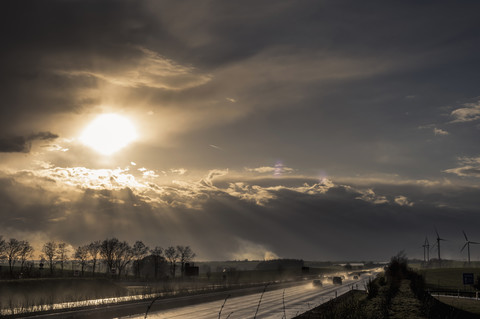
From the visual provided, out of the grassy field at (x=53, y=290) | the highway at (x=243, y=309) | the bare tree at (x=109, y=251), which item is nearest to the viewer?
the highway at (x=243, y=309)

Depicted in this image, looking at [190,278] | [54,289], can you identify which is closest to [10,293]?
[54,289]

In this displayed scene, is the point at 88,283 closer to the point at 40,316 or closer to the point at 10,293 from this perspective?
the point at 10,293

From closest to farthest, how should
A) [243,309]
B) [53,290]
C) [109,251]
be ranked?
[243,309], [53,290], [109,251]

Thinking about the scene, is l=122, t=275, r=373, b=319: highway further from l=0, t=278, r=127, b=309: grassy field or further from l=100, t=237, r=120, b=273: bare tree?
l=100, t=237, r=120, b=273: bare tree

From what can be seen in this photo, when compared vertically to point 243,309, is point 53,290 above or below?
below

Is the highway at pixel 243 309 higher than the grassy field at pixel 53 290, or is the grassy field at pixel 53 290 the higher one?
the highway at pixel 243 309

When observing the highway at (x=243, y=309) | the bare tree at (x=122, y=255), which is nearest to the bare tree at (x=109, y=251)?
the bare tree at (x=122, y=255)

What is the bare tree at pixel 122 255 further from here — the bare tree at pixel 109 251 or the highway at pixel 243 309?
the highway at pixel 243 309

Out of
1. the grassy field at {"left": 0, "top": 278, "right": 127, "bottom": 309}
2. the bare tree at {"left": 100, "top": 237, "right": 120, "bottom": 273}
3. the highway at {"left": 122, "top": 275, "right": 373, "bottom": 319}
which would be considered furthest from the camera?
the bare tree at {"left": 100, "top": 237, "right": 120, "bottom": 273}

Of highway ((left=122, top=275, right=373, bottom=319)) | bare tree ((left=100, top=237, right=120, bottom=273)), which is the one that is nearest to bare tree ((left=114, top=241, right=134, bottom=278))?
bare tree ((left=100, top=237, right=120, bottom=273))

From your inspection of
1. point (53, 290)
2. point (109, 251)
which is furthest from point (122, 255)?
point (53, 290)

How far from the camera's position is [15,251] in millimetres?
174875

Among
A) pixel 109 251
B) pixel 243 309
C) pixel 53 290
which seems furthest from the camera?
pixel 109 251

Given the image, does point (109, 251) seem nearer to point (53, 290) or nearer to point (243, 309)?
point (53, 290)
